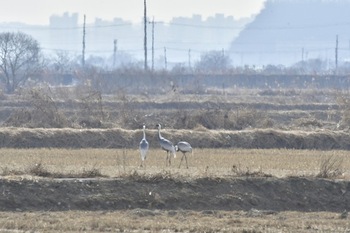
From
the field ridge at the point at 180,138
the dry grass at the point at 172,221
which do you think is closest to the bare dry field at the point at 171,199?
the dry grass at the point at 172,221

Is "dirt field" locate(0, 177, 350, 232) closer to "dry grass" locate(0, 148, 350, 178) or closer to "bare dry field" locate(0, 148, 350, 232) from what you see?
"bare dry field" locate(0, 148, 350, 232)

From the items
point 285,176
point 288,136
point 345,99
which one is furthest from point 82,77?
point 285,176

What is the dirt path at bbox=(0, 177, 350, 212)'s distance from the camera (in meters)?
20.0

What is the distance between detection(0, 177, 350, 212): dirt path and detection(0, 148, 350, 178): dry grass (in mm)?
549

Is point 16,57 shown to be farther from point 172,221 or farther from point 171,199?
point 172,221

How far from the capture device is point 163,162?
1044 inches

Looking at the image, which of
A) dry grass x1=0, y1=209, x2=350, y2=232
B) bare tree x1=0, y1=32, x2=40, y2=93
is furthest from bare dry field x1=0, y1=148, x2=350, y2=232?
bare tree x1=0, y1=32, x2=40, y2=93

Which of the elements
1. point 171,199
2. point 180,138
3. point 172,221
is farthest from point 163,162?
point 172,221

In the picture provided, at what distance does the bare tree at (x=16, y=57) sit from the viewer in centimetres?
7841

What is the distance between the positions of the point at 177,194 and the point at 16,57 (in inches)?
2484

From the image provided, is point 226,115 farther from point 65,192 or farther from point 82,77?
point 82,77

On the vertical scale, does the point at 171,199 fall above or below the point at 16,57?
below

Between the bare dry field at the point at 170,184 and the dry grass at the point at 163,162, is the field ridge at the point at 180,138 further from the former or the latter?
the dry grass at the point at 163,162

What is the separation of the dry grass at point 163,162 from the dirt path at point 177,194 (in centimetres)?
55
